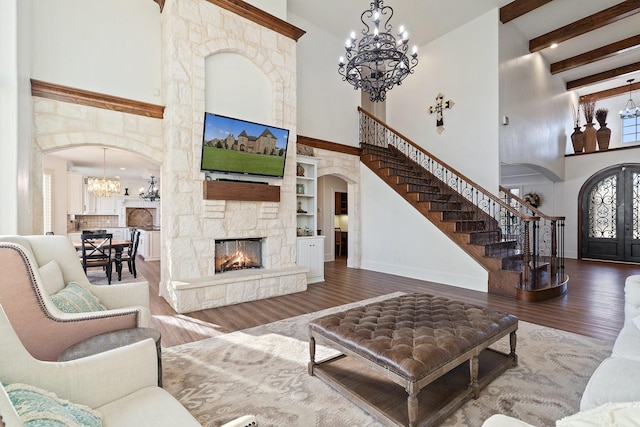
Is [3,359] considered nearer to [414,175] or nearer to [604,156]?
[414,175]

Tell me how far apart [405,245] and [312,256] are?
198 cm

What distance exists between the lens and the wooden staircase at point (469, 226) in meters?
4.73

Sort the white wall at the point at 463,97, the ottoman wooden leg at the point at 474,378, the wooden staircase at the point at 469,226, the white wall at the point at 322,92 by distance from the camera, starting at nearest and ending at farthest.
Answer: the ottoman wooden leg at the point at 474,378
the wooden staircase at the point at 469,226
the white wall at the point at 463,97
the white wall at the point at 322,92

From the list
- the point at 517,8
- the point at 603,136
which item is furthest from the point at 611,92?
the point at 517,8

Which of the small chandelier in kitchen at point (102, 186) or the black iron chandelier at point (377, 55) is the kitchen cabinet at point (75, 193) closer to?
the small chandelier in kitchen at point (102, 186)

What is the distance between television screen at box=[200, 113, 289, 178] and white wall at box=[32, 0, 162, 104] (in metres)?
1.10

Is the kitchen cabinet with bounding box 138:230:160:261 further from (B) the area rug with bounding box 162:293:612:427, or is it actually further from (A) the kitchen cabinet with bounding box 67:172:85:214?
(B) the area rug with bounding box 162:293:612:427

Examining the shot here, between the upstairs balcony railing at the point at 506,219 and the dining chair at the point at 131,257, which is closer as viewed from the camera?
the upstairs balcony railing at the point at 506,219

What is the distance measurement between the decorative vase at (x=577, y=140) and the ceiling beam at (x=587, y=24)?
321 centimetres

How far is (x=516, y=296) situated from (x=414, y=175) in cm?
349

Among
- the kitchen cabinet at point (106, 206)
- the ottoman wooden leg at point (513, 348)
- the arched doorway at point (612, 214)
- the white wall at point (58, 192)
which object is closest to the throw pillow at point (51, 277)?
the ottoman wooden leg at point (513, 348)

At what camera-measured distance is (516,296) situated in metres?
4.65

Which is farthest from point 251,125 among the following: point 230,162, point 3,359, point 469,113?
point 469,113

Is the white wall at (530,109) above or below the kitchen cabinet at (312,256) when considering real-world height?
above
